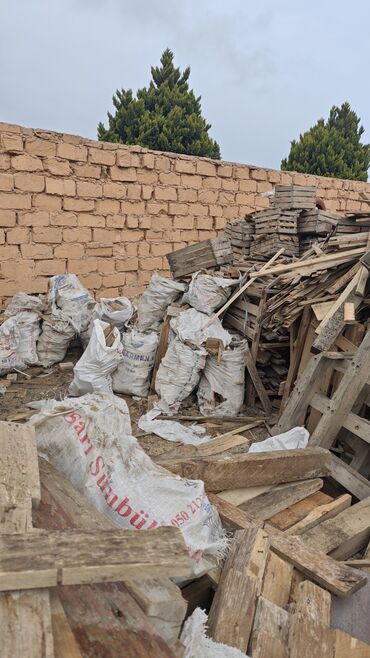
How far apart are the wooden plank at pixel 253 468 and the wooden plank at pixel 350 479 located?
13 cm

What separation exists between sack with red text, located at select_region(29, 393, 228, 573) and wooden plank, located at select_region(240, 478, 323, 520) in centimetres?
51

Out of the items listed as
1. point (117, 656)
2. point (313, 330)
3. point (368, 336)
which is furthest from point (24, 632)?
point (313, 330)

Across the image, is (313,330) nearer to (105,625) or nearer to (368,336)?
(368,336)

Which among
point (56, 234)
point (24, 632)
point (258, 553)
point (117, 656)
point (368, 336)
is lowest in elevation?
point (258, 553)

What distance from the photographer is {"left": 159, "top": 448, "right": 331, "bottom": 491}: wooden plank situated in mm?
2660

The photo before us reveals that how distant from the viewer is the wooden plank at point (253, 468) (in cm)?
266

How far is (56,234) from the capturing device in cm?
698

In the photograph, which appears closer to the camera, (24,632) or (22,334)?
(24,632)

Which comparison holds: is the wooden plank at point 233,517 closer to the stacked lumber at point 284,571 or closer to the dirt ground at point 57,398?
the stacked lumber at point 284,571

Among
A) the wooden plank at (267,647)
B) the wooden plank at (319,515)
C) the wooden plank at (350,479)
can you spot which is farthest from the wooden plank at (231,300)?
the wooden plank at (267,647)

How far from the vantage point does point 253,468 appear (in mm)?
2811

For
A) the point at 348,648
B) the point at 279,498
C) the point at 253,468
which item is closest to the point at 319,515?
the point at 279,498

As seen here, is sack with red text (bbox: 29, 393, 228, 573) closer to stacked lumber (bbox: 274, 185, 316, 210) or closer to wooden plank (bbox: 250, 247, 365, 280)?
wooden plank (bbox: 250, 247, 365, 280)

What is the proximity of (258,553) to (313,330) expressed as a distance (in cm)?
274
